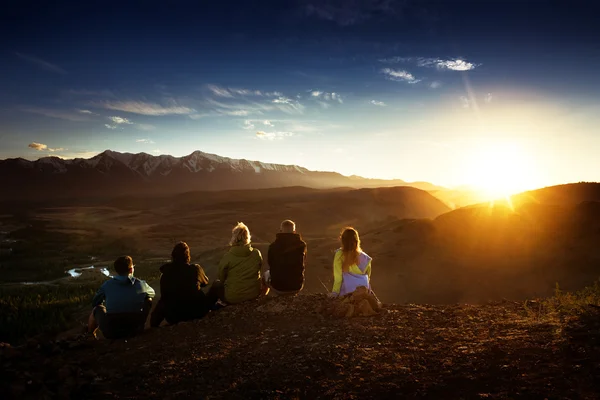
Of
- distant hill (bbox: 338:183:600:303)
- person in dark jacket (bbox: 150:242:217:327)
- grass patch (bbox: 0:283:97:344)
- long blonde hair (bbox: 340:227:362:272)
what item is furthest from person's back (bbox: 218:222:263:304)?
grass patch (bbox: 0:283:97:344)

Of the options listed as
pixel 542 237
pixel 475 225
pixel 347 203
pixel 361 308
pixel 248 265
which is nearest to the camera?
pixel 361 308

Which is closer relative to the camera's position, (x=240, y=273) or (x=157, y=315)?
(x=157, y=315)

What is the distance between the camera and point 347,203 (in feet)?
255

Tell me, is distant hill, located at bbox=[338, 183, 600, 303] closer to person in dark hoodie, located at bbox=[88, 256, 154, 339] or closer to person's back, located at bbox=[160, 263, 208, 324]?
person's back, located at bbox=[160, 263, 208, 324]

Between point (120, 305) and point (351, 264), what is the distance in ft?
13.1

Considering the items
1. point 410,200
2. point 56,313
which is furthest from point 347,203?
point 56,313

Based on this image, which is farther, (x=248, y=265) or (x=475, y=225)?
(x=475, y=225)

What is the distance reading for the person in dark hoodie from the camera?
627cm

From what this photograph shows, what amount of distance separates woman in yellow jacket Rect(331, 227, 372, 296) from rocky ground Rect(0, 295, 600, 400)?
0.53m

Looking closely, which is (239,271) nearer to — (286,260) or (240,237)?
(240,237)

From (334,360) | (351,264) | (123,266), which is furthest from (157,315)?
(334,360)

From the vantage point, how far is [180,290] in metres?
6.78

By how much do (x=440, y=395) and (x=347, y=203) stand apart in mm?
74612

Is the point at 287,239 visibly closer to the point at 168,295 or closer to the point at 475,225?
the point at 168,295
